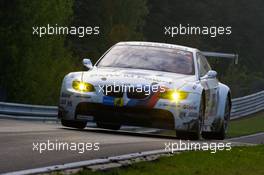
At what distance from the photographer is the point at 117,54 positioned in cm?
1386

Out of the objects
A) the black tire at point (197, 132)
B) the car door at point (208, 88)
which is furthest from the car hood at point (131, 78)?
the car door at point (208, 88)

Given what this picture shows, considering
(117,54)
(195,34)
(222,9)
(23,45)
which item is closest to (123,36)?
(23,45)

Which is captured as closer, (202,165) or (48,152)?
(48,152)

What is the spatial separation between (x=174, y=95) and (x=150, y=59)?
141cm

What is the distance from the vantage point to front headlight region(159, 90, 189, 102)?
12.3 m

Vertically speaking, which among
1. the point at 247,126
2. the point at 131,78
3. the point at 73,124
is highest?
the point at 131,78

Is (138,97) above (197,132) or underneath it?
above

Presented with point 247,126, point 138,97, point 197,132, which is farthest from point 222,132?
point 247,126

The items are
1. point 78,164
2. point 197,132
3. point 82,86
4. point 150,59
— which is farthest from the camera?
point 150,59

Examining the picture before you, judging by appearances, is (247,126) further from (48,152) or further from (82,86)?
(48,152)

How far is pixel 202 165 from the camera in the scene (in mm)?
9234

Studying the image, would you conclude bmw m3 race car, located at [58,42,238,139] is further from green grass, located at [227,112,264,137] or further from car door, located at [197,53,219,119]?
green grass, located at [227,112,264,137]

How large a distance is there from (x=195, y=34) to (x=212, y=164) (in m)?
76.9

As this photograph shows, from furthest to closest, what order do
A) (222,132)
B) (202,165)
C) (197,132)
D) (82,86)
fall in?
(222,132), (197,132), (82,86), (202,165)
